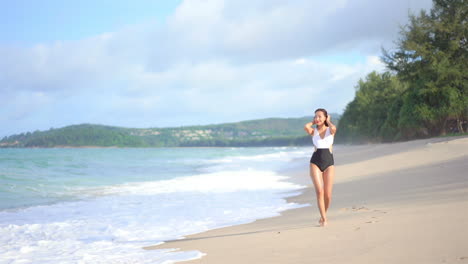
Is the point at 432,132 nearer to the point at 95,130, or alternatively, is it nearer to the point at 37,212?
the point at 37,212

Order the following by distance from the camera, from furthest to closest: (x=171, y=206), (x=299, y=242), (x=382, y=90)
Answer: (x=382, y=90) < (x=171, y=206) < (x=299, y=242)

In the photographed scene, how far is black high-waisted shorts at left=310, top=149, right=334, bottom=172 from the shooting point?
593 cm

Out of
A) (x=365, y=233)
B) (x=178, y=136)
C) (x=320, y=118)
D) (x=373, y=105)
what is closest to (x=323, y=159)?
(x=320, y=118)

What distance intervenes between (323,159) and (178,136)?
548ft

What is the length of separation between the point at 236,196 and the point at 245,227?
4.60 m

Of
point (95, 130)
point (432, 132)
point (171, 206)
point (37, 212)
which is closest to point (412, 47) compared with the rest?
point (432, 132)

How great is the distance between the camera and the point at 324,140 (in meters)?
5.89

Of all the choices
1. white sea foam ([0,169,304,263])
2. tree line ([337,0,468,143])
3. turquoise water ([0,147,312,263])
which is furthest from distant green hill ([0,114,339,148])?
white sea foam ([0,169,304,263])

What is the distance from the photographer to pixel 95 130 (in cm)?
13712

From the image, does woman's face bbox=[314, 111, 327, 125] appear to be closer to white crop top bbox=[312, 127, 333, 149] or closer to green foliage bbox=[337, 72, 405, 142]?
white crop top bbox=[312, 127, 333, 149]

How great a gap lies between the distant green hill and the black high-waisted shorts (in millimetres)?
106031

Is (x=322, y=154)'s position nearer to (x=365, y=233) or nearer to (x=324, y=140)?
(x=324, y=140)

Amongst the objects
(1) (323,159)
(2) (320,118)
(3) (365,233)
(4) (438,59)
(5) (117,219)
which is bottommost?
(5) (117,219)

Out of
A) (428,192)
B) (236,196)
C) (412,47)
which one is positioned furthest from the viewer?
(412,47)
